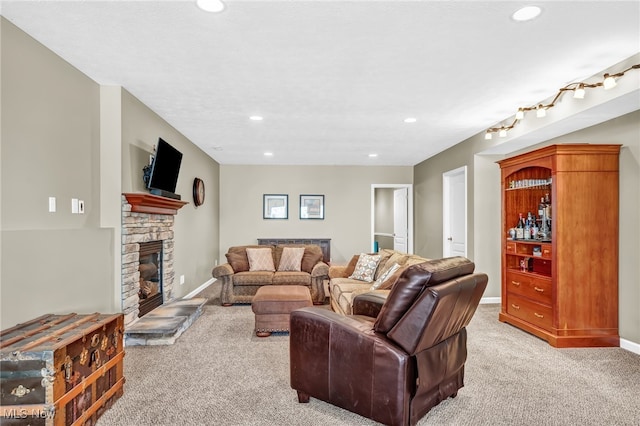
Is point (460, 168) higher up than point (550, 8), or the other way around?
point (550, 8)

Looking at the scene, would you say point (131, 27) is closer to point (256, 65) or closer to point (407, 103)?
point (256, 65)

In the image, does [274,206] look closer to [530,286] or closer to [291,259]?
[291,259]

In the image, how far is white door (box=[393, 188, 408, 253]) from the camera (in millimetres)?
8211

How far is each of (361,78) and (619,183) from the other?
8.76 feet

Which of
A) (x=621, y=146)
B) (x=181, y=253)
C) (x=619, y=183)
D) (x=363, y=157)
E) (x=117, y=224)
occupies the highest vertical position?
(x=363, y=157)

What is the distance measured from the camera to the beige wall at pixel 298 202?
7.90 meters

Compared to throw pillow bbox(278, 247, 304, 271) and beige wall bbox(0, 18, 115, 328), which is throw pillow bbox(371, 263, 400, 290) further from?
beige wall bbox(0, 18, 115, 328)

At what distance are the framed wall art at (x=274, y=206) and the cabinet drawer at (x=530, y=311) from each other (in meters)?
4.81

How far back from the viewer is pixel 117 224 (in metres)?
3.49

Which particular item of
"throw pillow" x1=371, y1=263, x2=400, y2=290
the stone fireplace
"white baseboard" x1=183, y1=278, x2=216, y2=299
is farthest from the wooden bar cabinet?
"white baseboard" x1=183, y1=278, x2=216, y2=299

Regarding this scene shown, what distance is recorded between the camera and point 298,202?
7.98 meters

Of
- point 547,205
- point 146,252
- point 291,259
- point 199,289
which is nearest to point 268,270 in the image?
point 291,259

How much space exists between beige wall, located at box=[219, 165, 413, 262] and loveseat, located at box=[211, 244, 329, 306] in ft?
6.21

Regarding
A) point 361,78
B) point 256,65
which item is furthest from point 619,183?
point 256,65
